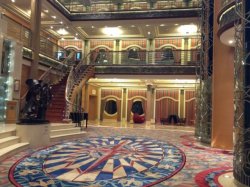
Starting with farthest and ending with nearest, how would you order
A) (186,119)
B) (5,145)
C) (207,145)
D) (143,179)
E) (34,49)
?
(186,119), (34,49), (207,145), (5,145), (143,179)

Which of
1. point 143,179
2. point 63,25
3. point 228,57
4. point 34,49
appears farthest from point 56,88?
point 143,179

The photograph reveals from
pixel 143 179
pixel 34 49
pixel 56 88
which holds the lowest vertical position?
pixel 143 179

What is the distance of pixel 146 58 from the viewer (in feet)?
55.6

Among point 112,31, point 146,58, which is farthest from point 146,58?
point 112,31

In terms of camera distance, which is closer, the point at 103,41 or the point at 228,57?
the point at 228,57

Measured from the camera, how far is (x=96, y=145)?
24.0 feet

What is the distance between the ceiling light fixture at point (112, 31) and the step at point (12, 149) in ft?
42.6

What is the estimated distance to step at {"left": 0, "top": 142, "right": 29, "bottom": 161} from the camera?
17.6 feet

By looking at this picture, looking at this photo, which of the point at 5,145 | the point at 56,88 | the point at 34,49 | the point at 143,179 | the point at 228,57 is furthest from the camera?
the point at 56,88

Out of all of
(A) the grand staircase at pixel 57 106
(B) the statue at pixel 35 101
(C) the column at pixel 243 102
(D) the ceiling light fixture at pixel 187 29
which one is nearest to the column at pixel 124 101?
(D) the ceiling light fixture at pixel 187 29

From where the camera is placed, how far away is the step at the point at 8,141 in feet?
19.2

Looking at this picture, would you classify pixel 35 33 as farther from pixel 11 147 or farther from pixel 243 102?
pixel 243 102

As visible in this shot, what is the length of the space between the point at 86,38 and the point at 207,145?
14616mm

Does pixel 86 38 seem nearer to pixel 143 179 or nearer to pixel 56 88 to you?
pixel 56 88
